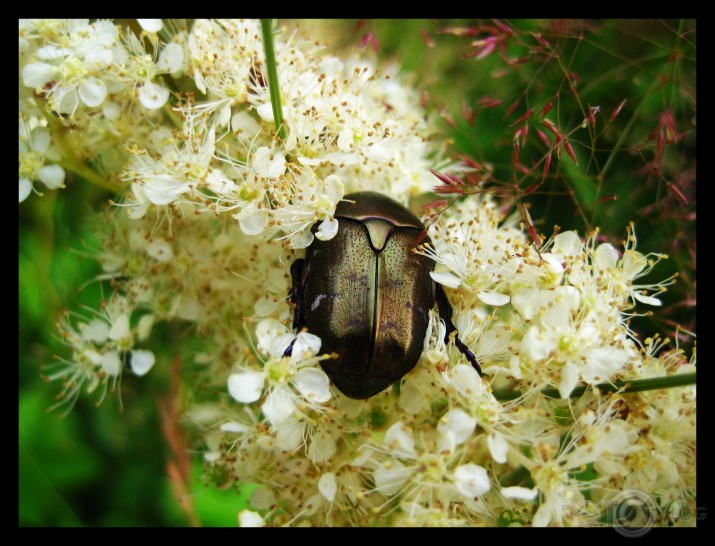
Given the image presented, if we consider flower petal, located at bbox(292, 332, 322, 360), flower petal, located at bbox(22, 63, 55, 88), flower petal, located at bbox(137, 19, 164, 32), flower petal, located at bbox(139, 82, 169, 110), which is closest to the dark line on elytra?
flower petal, located at bbox(292, 332, 322, 360)

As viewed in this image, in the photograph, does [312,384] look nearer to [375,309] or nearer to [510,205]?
[375,309]

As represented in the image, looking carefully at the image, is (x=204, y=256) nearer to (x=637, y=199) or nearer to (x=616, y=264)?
(x=616, y=264)

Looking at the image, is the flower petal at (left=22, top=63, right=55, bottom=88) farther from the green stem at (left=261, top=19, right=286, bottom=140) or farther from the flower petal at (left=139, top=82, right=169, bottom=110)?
the green stem at (left=261, top=19, right=286, bottom=140)

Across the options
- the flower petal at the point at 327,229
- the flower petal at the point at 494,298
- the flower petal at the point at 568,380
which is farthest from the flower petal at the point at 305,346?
the flower petal at the point at 568,380

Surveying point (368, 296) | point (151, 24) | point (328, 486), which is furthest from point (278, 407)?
point (151, 24)

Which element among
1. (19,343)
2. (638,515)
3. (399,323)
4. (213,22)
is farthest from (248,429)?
(213,22)

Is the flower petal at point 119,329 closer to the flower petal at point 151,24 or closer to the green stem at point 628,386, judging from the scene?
the flower petal at point 151,24
